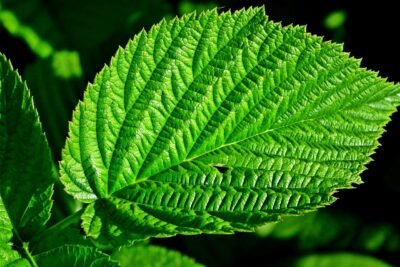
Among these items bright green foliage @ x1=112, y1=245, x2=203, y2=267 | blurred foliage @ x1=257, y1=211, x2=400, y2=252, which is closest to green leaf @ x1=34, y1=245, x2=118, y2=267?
bright green foliage @ x1=112, y1=245, x2=203, y2=267

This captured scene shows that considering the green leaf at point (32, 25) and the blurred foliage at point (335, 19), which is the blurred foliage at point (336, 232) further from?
the green leaf at point (32, 25)

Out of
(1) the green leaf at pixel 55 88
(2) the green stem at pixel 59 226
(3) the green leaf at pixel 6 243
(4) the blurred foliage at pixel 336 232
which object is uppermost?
(1) the green leaf at pixel 55 88

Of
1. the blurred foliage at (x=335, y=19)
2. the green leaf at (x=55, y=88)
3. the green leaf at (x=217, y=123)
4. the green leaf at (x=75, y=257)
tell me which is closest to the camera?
the green leaf at (x=75, y=257)

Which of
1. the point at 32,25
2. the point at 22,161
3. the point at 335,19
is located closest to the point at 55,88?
the point at 32,25

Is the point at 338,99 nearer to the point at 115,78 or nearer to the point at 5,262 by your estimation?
the point at 115,78

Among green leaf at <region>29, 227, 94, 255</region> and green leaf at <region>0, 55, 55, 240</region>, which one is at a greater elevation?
green leaf at <region>0, 55, 55, 240</region>

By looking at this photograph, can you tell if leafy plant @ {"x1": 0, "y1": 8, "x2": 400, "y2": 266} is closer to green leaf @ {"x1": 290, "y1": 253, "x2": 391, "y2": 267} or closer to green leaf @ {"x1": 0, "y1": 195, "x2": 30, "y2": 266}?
green leaf @ {"x1": 0, "y1": 195, "x2": 30, "y2": 266}

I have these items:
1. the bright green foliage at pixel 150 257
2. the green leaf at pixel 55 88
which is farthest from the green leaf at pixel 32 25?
the bright green foliage at pixel 150 257

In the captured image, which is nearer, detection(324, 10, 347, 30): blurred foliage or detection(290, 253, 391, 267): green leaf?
detection(290, 253, 391, 267): green leaf
